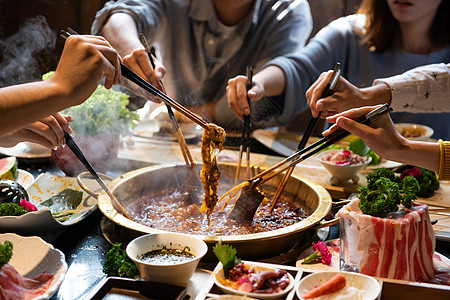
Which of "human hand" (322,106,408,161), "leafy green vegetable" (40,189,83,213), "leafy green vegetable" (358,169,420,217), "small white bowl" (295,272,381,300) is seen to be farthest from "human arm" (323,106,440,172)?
"leafy green vegetable" (40,189,83,213)

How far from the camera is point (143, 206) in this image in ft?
8.91

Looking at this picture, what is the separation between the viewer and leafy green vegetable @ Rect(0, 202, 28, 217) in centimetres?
222

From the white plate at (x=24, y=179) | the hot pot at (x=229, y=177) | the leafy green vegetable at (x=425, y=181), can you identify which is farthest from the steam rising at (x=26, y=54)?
the leafy green vegetable at (x=425, y=181)

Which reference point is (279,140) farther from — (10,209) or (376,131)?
(10,209)

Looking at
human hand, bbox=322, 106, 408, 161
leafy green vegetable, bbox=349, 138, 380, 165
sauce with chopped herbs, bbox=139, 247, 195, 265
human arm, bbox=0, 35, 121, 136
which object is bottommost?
leafy green vegetable, bbox=349, 138, 380, 165

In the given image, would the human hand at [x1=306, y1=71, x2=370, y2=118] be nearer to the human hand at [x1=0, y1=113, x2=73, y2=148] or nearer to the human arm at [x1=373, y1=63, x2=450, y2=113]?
the human arm at [x1=373, y1=63, x2=450, y2=113]

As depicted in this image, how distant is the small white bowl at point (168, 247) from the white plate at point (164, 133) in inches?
85.5

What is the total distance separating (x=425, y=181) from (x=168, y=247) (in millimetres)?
1896

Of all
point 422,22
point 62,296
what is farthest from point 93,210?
point 422,22

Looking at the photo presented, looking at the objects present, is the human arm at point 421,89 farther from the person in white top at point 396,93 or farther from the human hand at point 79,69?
the human hand at point 79,69

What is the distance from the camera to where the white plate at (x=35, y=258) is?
1781 millimetres

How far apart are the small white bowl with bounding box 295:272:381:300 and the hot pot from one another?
424mm

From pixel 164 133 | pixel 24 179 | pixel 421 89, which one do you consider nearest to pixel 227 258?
pixel 24 179

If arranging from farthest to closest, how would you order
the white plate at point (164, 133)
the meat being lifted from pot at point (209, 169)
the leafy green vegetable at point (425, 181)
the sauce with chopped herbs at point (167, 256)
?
1. the white plate at point (164, 133)
2. the leafy green vegetable at point (425, 181)
3. the meat being lifted from pot at point (209, 169)
4. the sauce with chopped herbs at point (167, 256)
